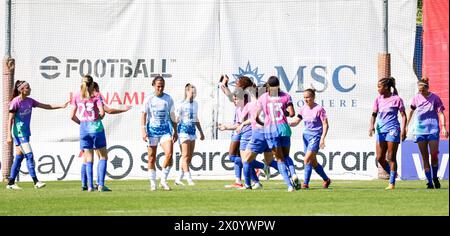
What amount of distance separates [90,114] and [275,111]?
3217mm

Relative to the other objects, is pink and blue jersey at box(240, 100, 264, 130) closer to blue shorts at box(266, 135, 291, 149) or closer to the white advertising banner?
blue shorts at box(266, 135, 291, 149)

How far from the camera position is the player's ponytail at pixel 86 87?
21.0 metres

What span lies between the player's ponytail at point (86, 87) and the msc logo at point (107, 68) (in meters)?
8.13

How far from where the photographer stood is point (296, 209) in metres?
16.5

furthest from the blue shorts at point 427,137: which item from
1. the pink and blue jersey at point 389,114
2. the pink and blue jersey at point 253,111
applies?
the pink and blue jersey at point 253,111

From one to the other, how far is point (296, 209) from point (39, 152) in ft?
45.5

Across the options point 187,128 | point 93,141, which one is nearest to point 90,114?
Result: point 93,141

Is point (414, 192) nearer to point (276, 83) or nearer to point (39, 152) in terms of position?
point (276, 83)

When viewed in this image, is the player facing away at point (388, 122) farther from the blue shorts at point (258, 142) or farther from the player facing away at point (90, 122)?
the player facing away at point (90, 122)

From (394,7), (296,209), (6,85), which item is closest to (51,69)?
(6,85)

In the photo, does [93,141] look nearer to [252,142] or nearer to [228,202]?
[252,142]

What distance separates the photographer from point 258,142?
69.5 feet

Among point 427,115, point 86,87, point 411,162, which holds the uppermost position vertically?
point 86,87

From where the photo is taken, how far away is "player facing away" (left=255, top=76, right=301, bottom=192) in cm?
2062
